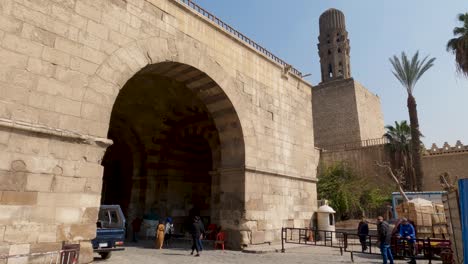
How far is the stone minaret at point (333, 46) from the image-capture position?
38375 millimetres

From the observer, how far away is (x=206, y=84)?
860cm

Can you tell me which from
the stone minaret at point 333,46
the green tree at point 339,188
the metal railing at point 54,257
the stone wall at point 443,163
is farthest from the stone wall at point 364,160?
the metal railing at point 54,257

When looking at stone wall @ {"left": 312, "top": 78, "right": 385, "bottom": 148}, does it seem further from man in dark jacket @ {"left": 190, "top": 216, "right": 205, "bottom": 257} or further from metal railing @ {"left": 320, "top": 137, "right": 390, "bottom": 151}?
man in dark jacket @ {"left": 190, "top": 216, "right": 205, "bottom": 257}

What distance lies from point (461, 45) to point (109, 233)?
657 inches

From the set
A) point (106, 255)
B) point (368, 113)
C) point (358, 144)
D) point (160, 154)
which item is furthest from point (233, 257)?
point (368, 113)

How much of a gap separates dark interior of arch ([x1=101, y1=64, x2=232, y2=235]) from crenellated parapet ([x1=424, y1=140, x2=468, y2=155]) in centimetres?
1617

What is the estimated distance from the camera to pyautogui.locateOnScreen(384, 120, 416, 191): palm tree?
20.9 meters

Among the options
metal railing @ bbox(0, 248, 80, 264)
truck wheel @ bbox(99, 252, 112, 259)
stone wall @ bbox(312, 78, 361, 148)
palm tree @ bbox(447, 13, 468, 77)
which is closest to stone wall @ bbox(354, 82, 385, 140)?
stone wall @ bbox(312, 78, 361, 148)

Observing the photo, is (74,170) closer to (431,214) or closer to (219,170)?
(219,170)

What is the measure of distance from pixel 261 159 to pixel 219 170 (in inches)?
50.3

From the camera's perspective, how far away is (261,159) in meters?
9.48

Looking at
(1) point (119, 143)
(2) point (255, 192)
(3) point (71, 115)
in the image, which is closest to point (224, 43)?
(2) point (255, 192)

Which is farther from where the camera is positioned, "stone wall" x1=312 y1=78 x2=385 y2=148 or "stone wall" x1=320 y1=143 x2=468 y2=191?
"stone wall" x1=312 y1=78 x2=385 y2=148

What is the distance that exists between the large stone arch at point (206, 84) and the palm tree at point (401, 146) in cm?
1583
